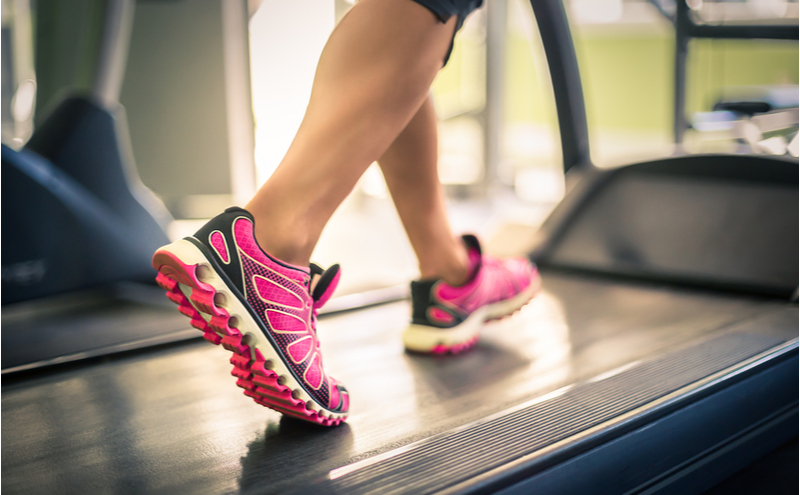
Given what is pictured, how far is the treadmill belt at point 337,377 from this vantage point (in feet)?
2.28

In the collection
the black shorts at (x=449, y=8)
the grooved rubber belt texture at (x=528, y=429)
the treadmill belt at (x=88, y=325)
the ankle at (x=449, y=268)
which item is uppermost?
the black shorts at (x=449, y=8)

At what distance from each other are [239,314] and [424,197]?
0.46m

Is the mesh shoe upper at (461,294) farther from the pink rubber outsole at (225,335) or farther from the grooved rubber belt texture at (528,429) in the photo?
the pink rubber outsole at (225,335)

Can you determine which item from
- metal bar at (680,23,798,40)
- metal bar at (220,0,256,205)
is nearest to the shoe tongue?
metal bar at (680,23,798,40)

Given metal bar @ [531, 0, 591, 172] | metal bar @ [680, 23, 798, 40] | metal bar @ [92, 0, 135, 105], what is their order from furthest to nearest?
metal bar @ [92, 0, 135, 105] → metal bar @ [531, 0, 591, 172] → metal bar @ [680, 23, 798, 40]

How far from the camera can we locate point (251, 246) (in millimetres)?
706

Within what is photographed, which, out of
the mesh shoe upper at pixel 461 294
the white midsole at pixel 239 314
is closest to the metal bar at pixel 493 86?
the mesh shoe upper at pixel 461 294

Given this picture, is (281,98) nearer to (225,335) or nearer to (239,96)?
(225,335)

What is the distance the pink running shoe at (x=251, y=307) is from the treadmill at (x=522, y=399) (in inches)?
2.9

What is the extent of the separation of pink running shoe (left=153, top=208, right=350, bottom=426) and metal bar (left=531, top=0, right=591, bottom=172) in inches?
57.5

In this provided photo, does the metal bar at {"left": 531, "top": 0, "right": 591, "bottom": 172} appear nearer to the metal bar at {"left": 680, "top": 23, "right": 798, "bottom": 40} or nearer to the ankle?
the metal bar at {"left": 680, "top": 23, "right": 798, "bottom": 40}

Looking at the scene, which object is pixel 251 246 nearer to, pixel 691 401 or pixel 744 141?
pixel 691 401

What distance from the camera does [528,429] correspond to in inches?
30.1

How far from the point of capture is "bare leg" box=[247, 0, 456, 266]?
0.73 metres
